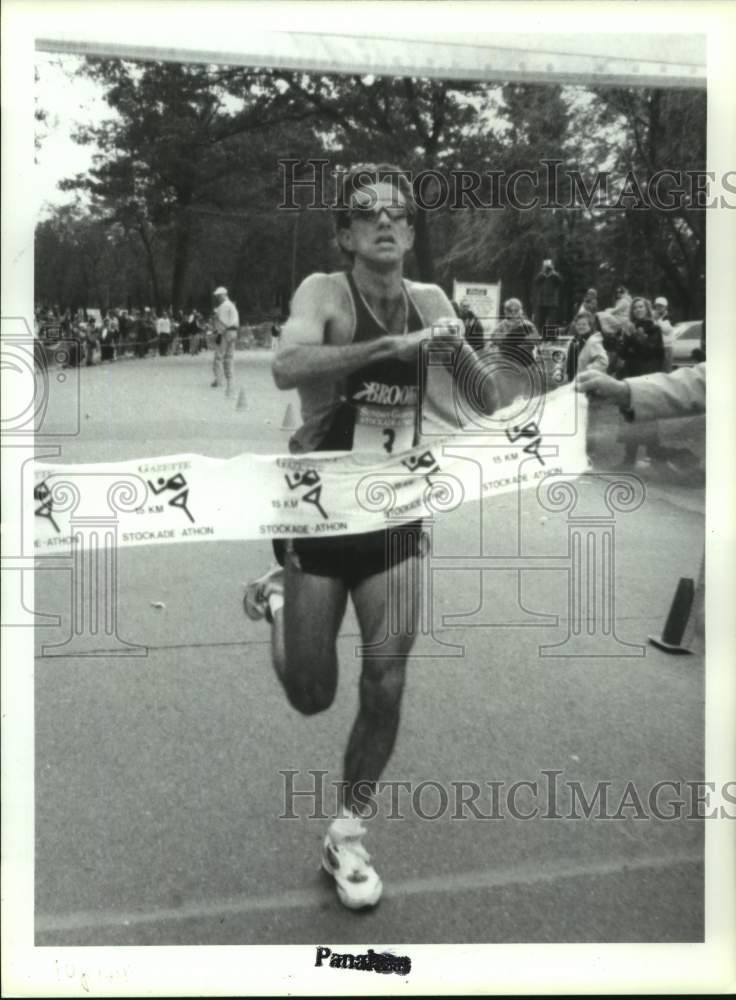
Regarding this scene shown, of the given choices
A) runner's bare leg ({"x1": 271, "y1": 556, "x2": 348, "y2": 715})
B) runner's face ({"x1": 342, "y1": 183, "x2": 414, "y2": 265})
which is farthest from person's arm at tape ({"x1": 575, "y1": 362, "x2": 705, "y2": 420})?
runner's bare leg ({"x1": 271, "y1": 556, "x2": 348, "y2": 715})

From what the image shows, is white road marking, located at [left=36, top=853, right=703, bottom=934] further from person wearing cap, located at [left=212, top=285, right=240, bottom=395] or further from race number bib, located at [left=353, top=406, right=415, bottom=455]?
person wearing cap, located at [left=212, top=285, right=240, bottom=395]

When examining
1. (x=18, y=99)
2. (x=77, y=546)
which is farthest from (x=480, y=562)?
(x=18, y=99)

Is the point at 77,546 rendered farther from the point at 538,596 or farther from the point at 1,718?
the point at 538,596

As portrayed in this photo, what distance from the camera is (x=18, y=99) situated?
8.17 ft

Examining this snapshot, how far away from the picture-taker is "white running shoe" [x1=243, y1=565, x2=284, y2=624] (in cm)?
262

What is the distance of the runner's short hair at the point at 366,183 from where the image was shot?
2510 millimetres

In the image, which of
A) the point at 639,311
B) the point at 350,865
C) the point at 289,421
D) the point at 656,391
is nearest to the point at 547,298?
the point at 639,311

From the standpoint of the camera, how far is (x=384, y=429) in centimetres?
257

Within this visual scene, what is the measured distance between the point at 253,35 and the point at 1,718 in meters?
1.83

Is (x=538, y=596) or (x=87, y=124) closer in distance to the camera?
(x=87, y=124)

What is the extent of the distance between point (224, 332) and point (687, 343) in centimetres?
119

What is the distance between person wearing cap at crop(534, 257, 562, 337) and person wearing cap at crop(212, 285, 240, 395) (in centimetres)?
76

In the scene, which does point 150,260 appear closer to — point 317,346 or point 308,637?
point 317,346

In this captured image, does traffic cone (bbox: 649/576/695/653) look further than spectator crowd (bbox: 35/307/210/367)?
Yes
